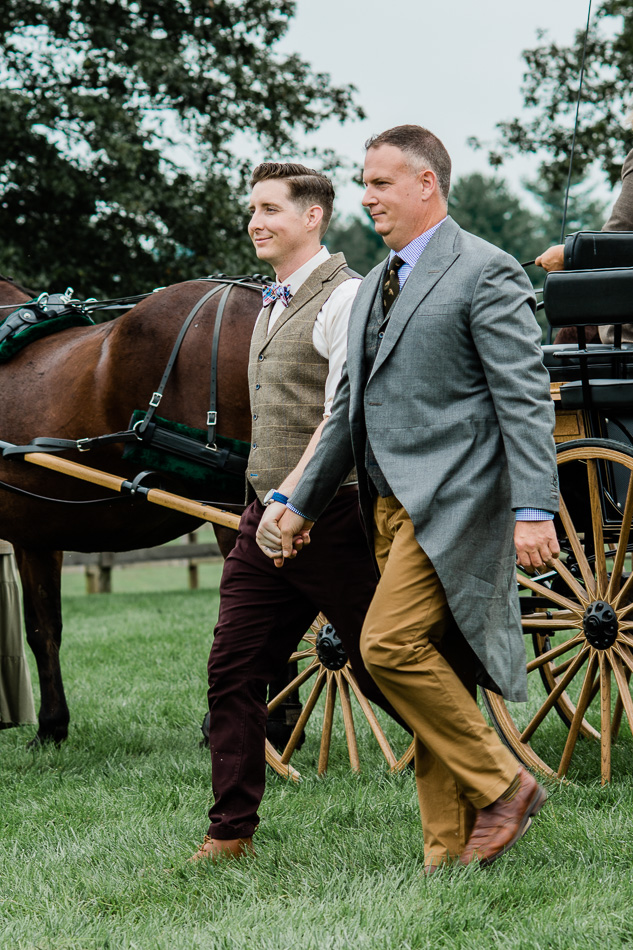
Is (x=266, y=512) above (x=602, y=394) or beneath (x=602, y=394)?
beneath

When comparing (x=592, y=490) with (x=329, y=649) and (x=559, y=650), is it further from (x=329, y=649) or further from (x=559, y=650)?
(x=329, y=649)

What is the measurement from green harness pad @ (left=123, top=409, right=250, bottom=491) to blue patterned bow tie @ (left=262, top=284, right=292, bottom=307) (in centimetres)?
110

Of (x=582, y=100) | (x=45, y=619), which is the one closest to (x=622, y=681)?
(x=45, y=619)

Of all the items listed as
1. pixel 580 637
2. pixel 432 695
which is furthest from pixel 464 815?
pixel 580 637

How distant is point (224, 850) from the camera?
322 centimetres

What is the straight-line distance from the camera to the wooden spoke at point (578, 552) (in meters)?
3.95

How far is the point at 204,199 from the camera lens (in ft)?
43.1

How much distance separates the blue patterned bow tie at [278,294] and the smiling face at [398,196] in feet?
1.73

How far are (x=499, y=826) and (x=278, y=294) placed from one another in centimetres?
172

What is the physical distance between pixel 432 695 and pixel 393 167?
139 cm

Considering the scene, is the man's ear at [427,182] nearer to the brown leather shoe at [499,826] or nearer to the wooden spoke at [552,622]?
the brown leather shoe at [499,826]

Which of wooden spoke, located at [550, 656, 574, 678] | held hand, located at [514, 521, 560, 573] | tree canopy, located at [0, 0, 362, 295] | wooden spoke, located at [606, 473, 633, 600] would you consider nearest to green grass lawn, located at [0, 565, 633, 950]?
wooden spoke, located at [550, 656, 574, 678]

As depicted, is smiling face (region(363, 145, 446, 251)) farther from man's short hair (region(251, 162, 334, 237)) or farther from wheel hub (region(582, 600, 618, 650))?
wheel hub (region(582, 600, 618, 650))

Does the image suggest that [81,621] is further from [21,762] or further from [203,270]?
[21,762]
